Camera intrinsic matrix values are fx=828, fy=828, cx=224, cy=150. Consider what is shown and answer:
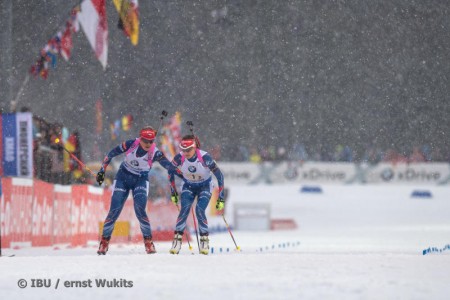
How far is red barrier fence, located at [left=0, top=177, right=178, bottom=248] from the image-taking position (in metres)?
12.3

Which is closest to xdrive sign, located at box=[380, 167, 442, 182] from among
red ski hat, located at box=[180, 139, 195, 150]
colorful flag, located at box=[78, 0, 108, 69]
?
colorful flag, located at box=[78, 0, 108, 69]

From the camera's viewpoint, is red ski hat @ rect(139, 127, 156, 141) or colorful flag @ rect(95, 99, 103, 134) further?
colorful flag @ rect(95, 99, 103, 134)

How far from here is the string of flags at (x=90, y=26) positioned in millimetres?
16453

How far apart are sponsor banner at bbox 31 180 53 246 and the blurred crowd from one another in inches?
892

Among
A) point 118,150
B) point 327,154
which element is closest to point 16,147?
point 118,150

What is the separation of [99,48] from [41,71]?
4.30 feet

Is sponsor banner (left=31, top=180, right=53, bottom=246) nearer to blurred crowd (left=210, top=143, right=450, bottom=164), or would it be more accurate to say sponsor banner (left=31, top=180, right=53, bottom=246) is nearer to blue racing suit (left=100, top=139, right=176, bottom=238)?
blue racing suit (left=100, top=139, right=176, bottom=238)

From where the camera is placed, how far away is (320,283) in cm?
557

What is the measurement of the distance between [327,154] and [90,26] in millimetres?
22632

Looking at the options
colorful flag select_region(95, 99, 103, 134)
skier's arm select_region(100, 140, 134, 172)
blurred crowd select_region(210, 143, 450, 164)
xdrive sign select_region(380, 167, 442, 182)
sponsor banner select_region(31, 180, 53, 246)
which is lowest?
sponsor banner select_region(31, 180, 53, 246)

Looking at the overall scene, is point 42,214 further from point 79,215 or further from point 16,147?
point 79,215

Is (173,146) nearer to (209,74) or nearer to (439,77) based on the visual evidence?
(209,74)

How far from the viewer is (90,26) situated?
16.7m

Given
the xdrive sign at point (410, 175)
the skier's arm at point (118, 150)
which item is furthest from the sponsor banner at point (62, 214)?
the xdrive sign at point (410, 175)
